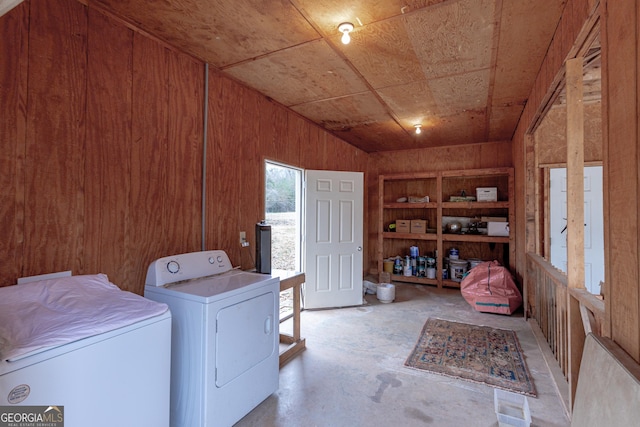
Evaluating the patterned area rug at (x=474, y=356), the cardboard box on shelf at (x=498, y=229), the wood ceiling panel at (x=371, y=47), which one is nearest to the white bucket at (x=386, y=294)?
the patterned area rug at (x=474, y=356)

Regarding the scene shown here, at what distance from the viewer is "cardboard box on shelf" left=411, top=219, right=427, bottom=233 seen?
5.17 metres

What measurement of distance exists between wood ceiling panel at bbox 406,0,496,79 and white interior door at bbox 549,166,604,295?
2.25m

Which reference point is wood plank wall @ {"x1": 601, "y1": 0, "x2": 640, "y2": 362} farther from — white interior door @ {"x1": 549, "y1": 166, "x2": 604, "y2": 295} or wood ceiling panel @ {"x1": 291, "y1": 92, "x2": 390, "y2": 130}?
white interior door @ {"x1": 549, "y1": 166, "x2": 604, "y2": 295}

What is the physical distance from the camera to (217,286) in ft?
6.15

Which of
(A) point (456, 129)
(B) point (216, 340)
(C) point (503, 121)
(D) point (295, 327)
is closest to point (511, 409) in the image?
(D) point (295, 327)

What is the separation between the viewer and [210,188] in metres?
2.54

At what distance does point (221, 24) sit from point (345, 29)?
836 mm

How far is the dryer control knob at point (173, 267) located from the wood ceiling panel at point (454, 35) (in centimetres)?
225

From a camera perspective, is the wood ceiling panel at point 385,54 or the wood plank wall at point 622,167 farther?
the wood ceiling panel at point 385,54

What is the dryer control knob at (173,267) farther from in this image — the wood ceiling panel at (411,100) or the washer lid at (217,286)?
the wood ceiling panel at (411,100)

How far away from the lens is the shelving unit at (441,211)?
472 centimetres

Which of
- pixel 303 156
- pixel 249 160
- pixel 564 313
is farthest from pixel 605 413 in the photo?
pixel 303 156

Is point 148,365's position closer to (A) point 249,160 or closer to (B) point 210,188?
(B) point 210,188

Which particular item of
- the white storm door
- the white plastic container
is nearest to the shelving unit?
the white storm door
